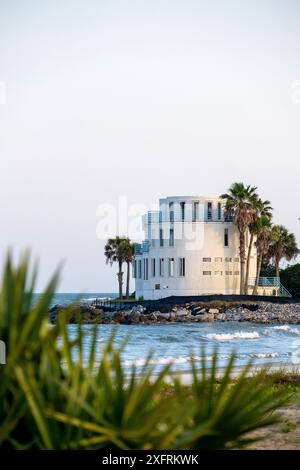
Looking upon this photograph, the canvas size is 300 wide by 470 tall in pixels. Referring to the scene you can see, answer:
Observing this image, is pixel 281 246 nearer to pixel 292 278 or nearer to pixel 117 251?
pixel 292 278

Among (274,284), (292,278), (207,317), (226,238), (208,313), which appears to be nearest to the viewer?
(207,317)

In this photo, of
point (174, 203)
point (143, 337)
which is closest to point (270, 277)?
point (174, 203)

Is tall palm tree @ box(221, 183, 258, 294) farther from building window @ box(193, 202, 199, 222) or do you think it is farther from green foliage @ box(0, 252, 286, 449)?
green foliage @ box(0, 252, 286, 449)

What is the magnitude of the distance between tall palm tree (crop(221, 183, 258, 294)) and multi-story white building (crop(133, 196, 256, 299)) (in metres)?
1.38

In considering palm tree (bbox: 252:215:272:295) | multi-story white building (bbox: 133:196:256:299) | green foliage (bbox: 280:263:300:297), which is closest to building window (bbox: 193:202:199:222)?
multi-story white building (bbox: 133:196:256:299)

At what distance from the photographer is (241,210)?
3086 inches

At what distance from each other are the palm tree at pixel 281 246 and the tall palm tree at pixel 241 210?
428 centimetres

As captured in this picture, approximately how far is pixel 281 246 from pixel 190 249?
11717mm

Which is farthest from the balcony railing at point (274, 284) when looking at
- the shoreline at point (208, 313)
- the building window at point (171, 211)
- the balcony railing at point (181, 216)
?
the shoreline at point (208, 313)

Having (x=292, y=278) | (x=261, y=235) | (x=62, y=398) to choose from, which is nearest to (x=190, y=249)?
(x=261, y=235)

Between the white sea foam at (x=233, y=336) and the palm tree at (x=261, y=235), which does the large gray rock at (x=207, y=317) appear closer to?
the palm tree at (x=261, y=235)

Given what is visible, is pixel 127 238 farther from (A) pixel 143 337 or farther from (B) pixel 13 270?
(B) pixel 13 270

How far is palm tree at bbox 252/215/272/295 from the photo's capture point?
79.7m

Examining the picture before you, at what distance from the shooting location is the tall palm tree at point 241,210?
78.5 meters
